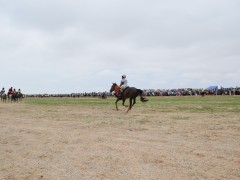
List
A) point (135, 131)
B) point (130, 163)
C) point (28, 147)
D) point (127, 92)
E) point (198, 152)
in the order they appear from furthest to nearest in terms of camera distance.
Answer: point (127, 92) < point (135, 131) < point (28, 147) < point (198, 152) < point (130, 163)

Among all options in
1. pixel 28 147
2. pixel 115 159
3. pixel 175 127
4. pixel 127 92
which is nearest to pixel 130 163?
pixel 115 159

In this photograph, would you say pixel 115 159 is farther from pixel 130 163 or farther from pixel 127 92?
pixel 127 92

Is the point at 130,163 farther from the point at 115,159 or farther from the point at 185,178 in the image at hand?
the point at 185,178

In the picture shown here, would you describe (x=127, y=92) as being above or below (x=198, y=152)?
above

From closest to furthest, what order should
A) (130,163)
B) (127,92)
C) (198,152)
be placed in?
(130,163) < (198,152) < (127,92)

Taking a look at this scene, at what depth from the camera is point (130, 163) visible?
7305 millimetres

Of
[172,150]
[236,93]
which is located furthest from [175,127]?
[236,93]

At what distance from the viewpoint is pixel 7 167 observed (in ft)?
24.5

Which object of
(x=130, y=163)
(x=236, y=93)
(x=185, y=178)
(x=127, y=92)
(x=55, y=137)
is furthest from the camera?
(x=236, y=93)

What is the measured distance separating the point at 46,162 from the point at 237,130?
270 inches

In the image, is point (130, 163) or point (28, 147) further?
point (28, 147)

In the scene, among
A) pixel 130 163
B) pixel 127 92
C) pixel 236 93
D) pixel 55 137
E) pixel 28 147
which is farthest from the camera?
pixel 236 93

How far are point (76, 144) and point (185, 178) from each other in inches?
162

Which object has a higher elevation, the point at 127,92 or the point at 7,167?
the point at 127,92
